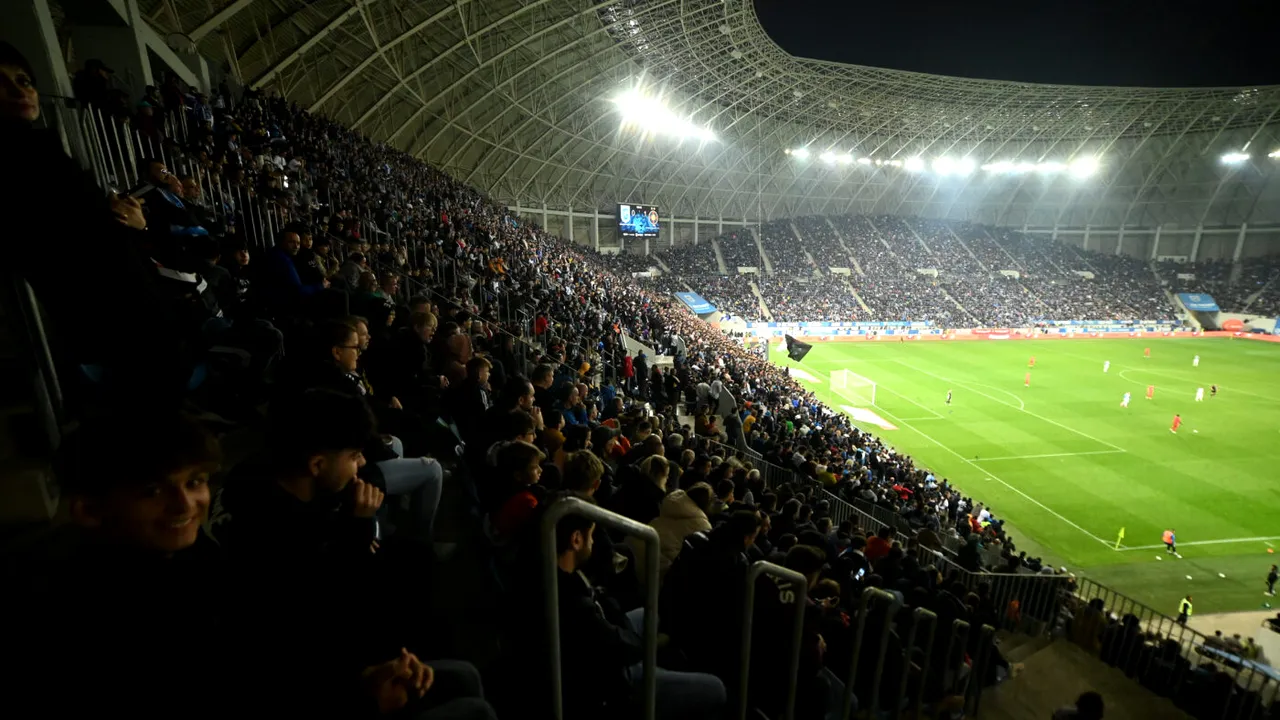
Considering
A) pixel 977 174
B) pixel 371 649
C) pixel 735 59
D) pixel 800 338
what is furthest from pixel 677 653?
pixel 977 174

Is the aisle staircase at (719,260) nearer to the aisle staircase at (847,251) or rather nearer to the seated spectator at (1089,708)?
the aisle staircase at (847,251)

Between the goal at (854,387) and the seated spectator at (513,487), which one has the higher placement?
the goal at (854,387)

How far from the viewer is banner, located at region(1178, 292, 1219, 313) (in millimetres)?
57750

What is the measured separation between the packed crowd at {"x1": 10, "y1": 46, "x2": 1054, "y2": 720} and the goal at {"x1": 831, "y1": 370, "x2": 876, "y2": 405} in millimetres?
24017

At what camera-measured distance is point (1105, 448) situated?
23922 mm

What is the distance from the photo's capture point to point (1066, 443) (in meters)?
24.4

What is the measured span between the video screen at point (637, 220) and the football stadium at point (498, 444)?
25.4 feet

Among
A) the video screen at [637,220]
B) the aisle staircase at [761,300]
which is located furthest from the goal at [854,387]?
the video screen at [637,220]

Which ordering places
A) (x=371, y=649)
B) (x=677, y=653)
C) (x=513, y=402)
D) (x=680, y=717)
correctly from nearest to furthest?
1. (x=371, y=649)
2. (x=680, y=717)
3. (x=677, y=653)
4. (x=513, y=402)

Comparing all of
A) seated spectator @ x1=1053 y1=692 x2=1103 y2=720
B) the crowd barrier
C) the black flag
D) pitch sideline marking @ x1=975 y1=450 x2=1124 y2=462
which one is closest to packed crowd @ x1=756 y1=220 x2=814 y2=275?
the crowd barrier

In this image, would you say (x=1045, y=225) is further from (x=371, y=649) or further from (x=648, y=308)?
(x=371, y=649)

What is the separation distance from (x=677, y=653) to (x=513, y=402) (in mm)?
2238

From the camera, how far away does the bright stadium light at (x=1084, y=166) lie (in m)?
63.2

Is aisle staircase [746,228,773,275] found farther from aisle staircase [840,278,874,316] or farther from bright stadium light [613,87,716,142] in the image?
bright stadium light [613,87,716,142]
